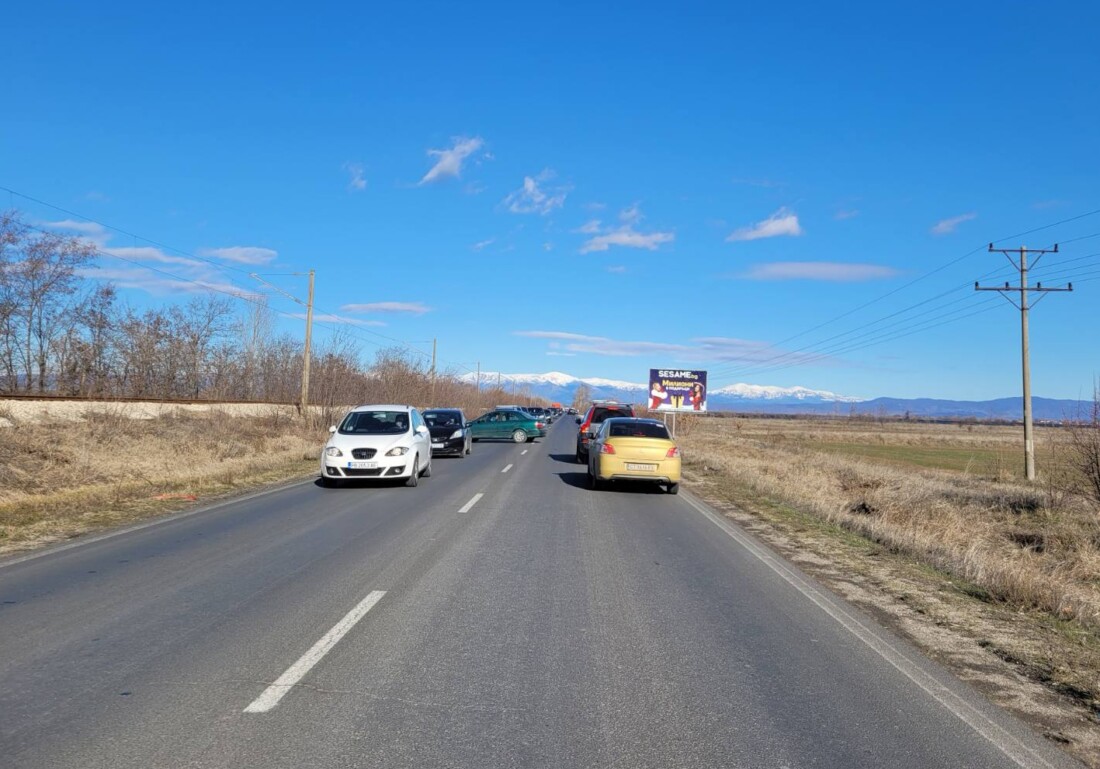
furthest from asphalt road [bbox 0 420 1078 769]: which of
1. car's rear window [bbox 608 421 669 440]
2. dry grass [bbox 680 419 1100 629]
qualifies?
car's rear window [bbox 608 421 669 440]

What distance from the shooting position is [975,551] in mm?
A: 10430

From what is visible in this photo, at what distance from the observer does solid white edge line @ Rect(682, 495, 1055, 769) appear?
4160mm

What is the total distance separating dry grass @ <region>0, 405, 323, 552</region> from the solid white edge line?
908 centimetres

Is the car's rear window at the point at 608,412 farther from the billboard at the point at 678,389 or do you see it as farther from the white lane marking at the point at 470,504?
the billboard at the point at 678,389

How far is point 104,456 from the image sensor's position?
62.7 ft

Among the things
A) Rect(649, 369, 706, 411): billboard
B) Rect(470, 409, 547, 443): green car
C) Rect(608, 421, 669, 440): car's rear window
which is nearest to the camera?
Rect(608, 421, 669, 440): car's rear window

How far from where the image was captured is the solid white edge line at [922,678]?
13.6 feet

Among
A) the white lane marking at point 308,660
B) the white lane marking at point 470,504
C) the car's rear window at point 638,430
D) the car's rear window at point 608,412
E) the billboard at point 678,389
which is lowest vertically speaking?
the white lane marking at point 308,660

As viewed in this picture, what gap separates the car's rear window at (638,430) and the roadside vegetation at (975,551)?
184cm

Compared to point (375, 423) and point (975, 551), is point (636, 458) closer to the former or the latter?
point (375, 423)

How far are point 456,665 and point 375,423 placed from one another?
1323 cm

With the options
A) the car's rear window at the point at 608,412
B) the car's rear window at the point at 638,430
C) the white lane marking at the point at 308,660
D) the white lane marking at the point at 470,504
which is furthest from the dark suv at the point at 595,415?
the white lane marking at the point at 308,660

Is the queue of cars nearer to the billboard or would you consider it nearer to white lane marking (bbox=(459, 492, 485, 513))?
white lane marking (bbox=(459, 492, 485, 513))

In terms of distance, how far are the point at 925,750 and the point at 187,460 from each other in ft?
68.3
